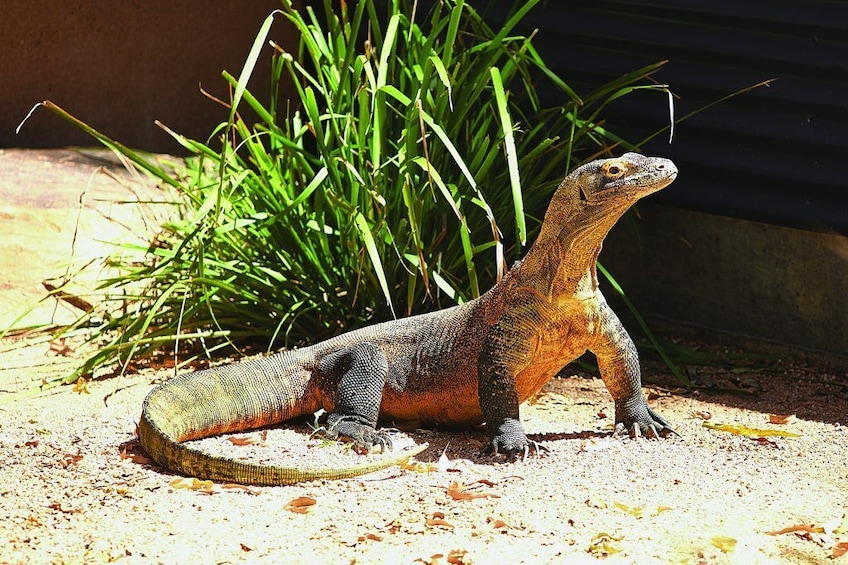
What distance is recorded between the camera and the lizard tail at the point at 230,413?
4.10m

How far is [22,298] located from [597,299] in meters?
3.60

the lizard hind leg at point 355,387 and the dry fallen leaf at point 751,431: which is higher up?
the lizard hind leg at point 355,387

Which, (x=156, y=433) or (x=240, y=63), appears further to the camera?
(x=240, y=63)

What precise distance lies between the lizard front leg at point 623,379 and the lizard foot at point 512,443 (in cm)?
45

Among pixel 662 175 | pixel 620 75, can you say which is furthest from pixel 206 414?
pixel 620 75

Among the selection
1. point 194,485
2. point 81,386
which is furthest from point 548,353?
point 81,386

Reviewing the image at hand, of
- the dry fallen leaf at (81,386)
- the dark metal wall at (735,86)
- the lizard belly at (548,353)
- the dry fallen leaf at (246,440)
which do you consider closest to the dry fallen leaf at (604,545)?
the lizard belly at (548,353)

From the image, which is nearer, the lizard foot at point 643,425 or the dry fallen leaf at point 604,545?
the dry fallen leaf at point 604,545

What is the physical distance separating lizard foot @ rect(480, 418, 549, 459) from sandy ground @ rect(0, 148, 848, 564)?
0.17 feet

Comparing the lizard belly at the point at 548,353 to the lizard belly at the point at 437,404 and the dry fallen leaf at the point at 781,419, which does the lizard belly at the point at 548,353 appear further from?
the dry fallen leaf at the point at 781,419

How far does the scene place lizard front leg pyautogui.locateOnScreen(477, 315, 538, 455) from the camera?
453 centimetres

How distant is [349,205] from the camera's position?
5.29 meters

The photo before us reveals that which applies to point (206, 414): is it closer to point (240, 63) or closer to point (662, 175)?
point (662, 175)

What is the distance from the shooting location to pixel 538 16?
6.77 meters
